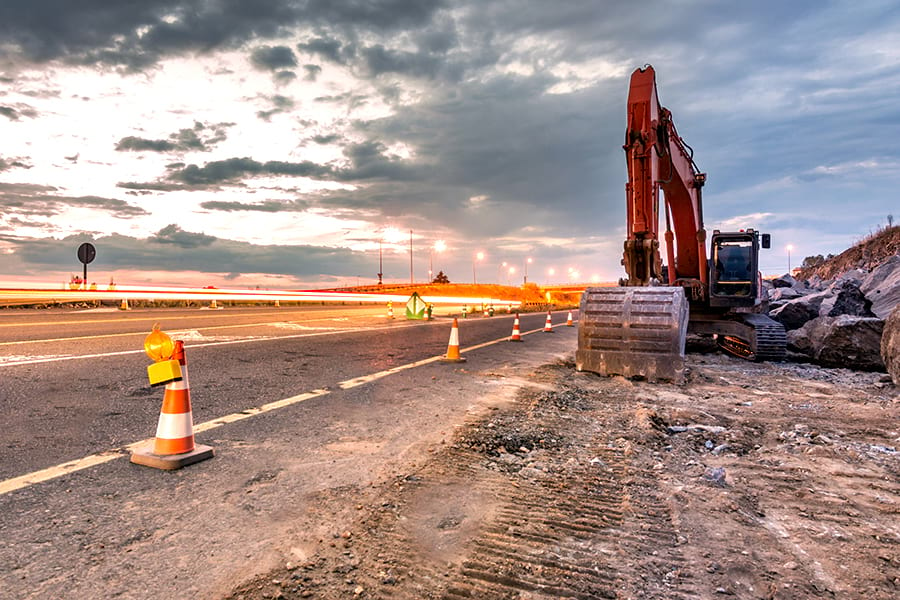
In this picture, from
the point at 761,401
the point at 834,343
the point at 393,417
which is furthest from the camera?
the point at 834,343

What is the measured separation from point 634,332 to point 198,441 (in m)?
6.78

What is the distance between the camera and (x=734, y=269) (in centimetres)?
1316

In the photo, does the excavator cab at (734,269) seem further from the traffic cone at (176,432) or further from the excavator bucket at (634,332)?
the traffic cone at (176,432)

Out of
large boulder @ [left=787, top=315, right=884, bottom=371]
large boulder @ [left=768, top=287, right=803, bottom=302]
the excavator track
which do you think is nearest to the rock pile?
large boulder @ [left=787, top=315, right=884, bottom=371]

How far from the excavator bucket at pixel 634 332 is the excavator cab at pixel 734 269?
14.5 feet

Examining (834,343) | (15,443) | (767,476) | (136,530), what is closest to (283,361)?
(15,443)

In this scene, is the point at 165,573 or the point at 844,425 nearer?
the point at 165,573

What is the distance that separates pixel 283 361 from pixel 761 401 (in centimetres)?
735

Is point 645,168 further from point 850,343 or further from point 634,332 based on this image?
point 850,343

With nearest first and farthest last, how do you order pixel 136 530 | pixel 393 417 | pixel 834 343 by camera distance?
pixel 136 530
pixel 393 417
pixel 834 343

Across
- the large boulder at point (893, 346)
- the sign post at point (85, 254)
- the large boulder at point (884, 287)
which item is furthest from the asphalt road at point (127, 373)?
the sign post at point (85, 254)

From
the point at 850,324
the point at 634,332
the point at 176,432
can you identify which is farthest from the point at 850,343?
the point at 176,432

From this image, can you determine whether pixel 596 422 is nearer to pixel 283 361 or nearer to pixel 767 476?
pixel 767 476

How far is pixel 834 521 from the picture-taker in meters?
3.29
